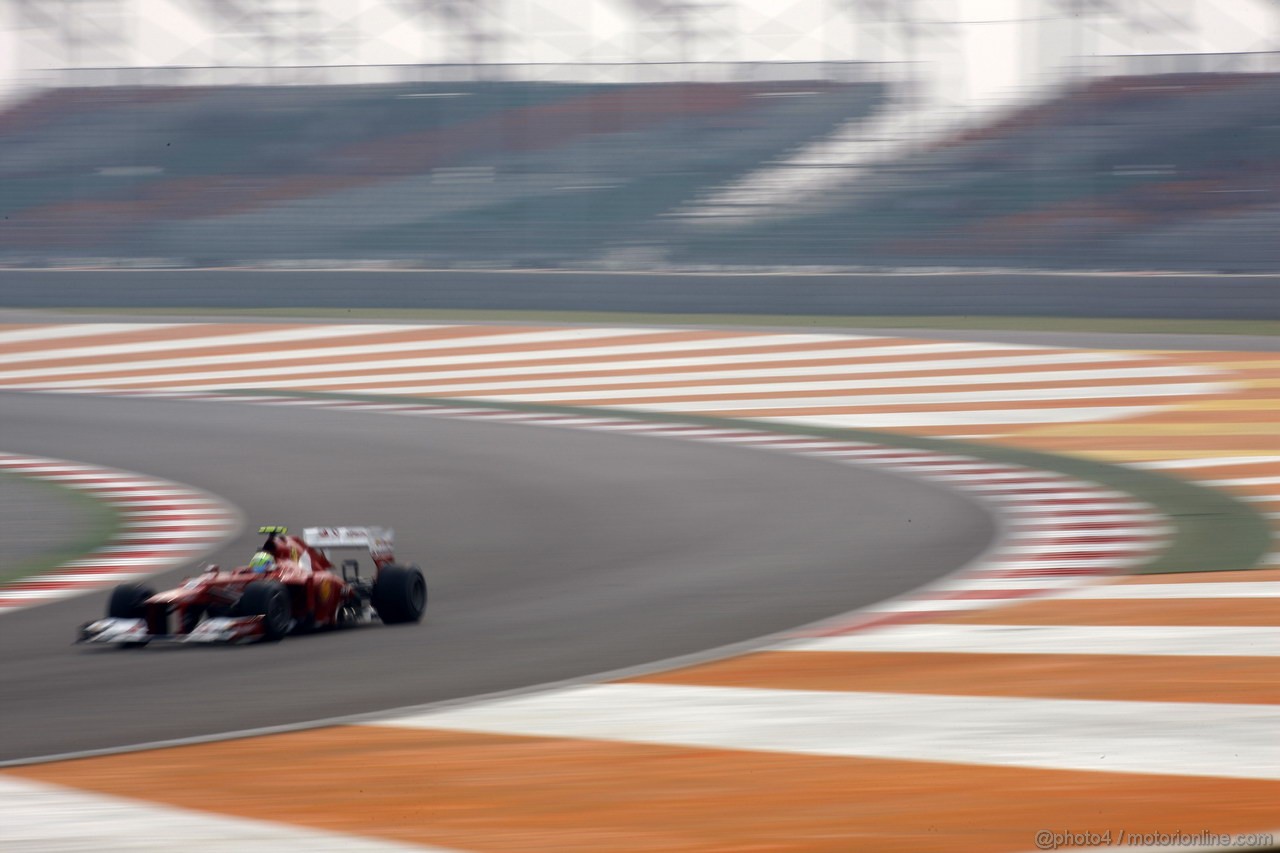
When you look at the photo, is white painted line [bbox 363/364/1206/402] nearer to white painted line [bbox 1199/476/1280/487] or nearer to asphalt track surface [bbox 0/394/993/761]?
asphalt track surface [bbox 0/394/993/761]

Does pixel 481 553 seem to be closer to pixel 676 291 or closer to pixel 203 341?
pixel 203 341

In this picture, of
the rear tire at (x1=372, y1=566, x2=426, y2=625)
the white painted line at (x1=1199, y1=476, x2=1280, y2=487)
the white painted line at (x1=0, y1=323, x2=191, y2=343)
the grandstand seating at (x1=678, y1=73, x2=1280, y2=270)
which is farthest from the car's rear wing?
the grandstand seating at (x1=678, y1=73, x2=1280, y2=270)

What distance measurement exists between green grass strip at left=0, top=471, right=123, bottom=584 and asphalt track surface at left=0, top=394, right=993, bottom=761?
0.71m

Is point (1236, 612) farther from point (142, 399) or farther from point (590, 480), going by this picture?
point (142, 399)

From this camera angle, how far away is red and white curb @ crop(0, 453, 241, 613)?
854 cm

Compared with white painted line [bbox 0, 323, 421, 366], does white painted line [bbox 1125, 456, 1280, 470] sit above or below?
below

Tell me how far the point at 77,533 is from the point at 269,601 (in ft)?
11.9

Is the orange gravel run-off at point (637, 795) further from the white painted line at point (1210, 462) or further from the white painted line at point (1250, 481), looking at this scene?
the white painted line at point (1210, 462)

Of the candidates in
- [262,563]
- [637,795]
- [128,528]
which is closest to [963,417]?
[128,528]

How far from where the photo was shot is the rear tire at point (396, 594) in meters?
7.24

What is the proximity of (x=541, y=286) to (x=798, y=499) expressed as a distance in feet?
52.2

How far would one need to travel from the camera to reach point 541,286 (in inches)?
1048

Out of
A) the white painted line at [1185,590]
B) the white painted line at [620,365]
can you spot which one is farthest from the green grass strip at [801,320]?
the white painted line at [1185,590]

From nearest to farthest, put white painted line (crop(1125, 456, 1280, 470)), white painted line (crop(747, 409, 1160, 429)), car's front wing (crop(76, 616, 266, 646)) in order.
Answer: car's front wing (crop(76, 616, 266, 646)) → white painted line (crop(1125, 456, 1280, 470)) → white painted line (crop(747, 409, 1160, 429))
